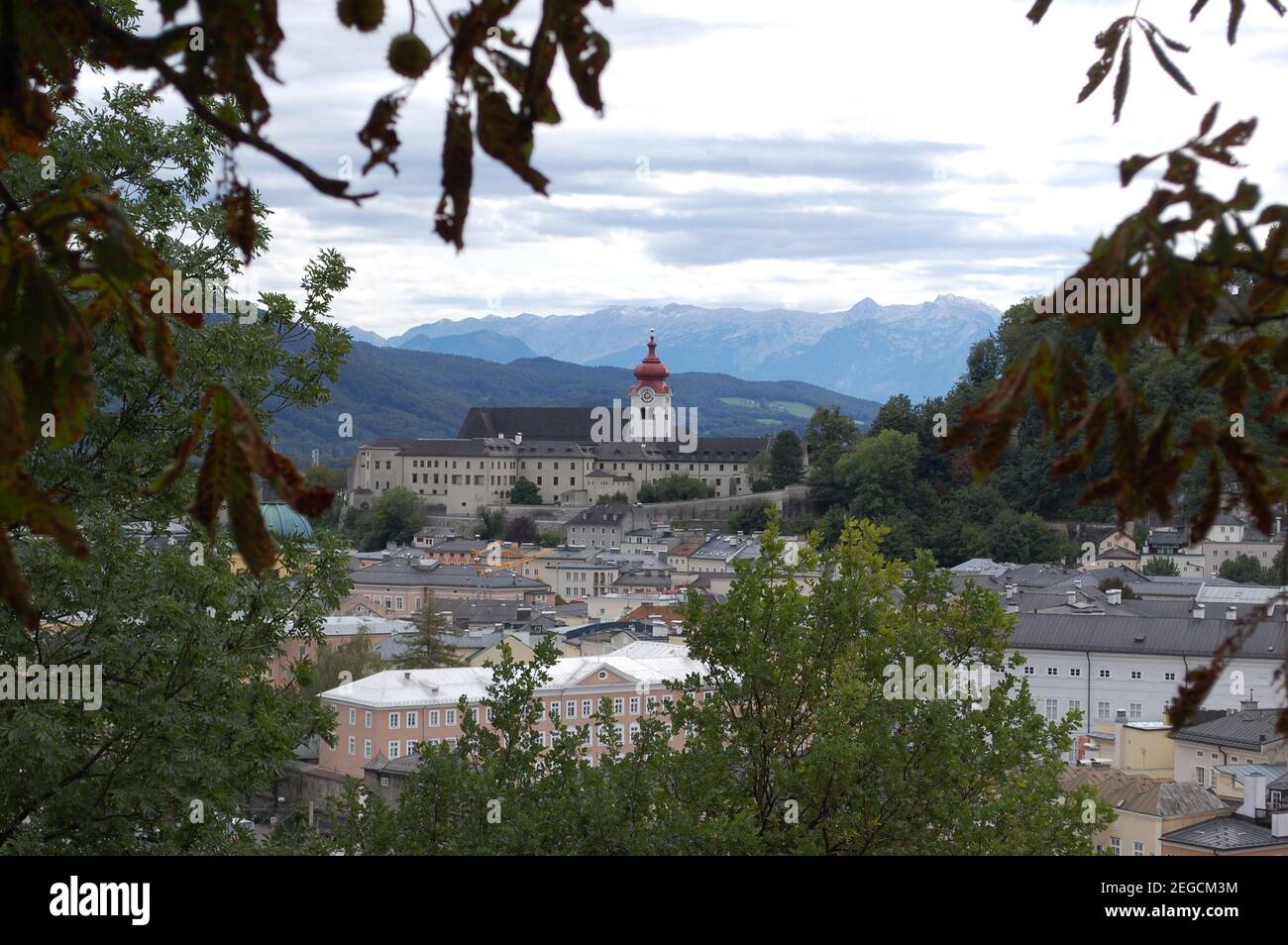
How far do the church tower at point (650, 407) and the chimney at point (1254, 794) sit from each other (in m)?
102

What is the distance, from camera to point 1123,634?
48094 mm

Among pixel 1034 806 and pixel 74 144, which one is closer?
pixel 74 144

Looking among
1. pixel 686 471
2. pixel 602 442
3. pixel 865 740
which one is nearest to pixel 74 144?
pixel 865 740

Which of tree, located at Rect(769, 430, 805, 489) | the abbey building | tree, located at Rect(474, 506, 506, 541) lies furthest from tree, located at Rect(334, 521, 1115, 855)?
the abbey building

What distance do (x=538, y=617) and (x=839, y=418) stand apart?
42307 mm

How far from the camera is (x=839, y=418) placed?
346 ft

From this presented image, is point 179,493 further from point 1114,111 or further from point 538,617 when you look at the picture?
point 538,617

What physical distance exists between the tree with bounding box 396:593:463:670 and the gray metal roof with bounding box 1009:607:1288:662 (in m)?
19.0

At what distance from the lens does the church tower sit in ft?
431

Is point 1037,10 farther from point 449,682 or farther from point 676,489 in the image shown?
point 676,489

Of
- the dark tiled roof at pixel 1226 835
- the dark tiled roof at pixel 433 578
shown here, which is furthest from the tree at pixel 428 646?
the dark tiled roof at pixel 1226 835

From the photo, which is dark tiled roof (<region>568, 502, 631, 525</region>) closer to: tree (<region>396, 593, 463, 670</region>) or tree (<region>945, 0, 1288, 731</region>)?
tree (<region>396, 593, 463, 670</region>)

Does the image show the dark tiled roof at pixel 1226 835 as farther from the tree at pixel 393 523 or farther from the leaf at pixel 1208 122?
the tree at pixel 393 523

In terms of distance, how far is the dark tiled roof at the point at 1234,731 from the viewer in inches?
1284
